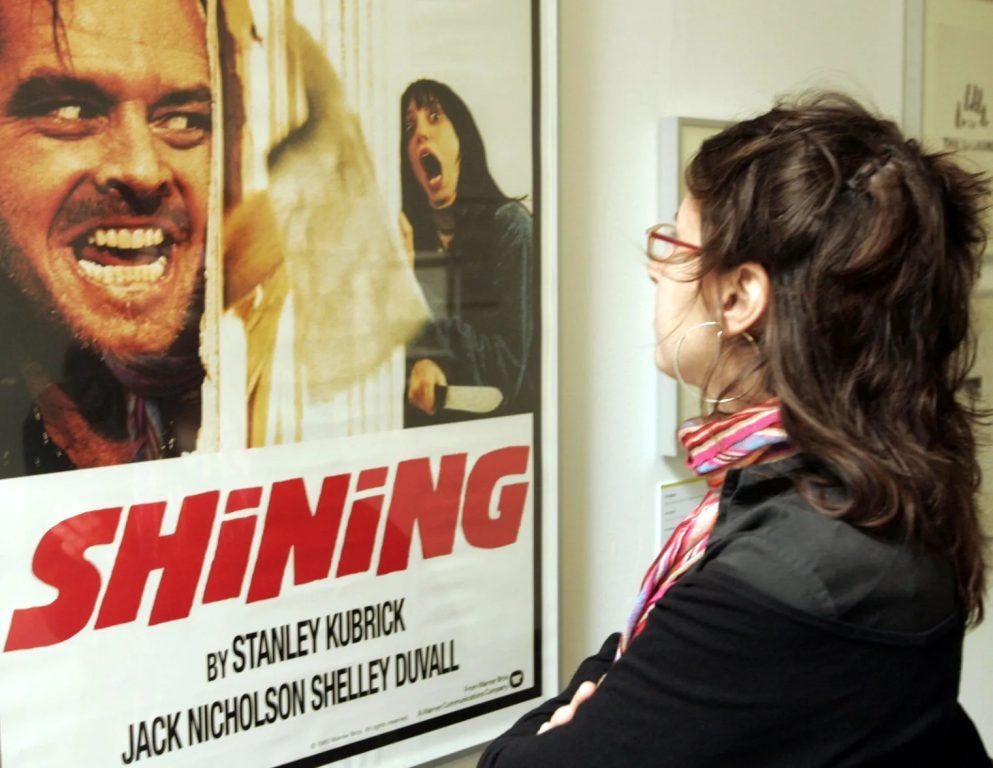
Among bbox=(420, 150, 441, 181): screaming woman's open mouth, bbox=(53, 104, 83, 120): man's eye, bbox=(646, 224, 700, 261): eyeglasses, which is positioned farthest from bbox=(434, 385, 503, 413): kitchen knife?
bbox=(53, 104, 83, 120): man's eye

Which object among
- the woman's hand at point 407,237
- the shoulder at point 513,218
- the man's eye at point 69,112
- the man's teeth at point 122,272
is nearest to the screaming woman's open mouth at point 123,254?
the man's teeth at point 122,272

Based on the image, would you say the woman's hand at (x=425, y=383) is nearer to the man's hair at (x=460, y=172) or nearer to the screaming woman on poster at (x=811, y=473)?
the man's hair at (x=460, y=172)

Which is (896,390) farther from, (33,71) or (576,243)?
(33,71)

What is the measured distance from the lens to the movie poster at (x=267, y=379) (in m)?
1.01

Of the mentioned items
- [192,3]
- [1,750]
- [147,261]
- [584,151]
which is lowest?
[1,750]

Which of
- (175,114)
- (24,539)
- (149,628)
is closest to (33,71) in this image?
(175,114)

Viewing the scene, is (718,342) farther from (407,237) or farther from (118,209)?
(118,209)

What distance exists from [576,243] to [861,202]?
0.62m

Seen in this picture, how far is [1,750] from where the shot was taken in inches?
39.7

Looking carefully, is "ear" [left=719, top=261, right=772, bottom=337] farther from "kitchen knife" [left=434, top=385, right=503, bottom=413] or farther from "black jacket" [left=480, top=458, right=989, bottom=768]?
"kitchen knife" [left=434, top=385, right=503, bottom=413]

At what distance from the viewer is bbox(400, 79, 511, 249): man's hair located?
126cm

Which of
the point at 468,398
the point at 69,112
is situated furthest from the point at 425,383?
the point at 69,112

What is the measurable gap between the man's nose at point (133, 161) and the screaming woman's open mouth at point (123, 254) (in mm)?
35

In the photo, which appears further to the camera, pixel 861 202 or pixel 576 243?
pixel 576 243
